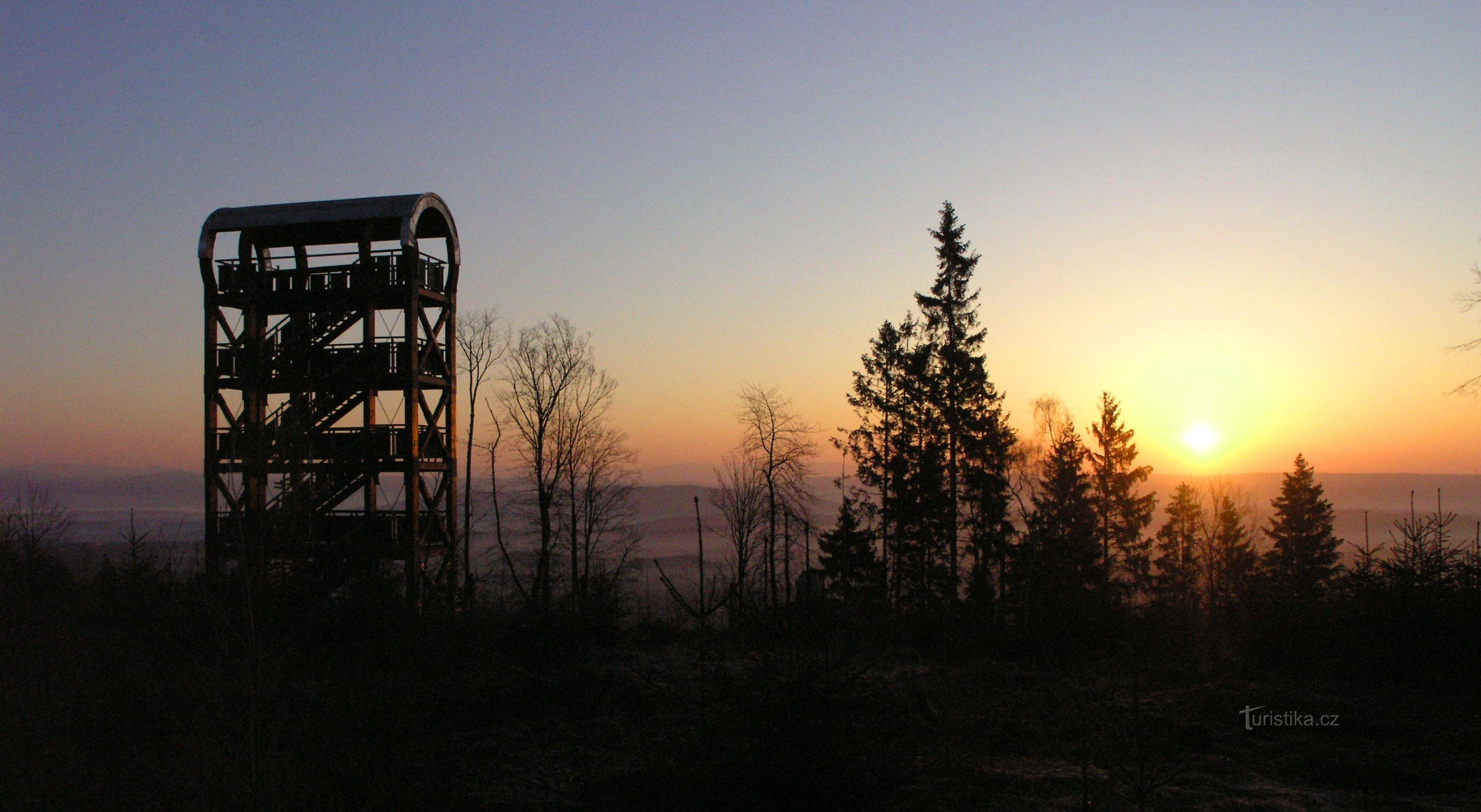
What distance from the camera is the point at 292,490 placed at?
21.3 m

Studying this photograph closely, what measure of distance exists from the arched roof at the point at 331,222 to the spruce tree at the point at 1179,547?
140 feet

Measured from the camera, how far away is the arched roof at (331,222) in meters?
29.0

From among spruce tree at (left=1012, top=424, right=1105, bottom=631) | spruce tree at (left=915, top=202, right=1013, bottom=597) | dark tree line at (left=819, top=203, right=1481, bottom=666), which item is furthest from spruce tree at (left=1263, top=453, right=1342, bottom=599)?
spruce tree at (left=915, top=202, right=1013, bottom=597)

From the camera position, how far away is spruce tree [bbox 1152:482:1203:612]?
176 ft

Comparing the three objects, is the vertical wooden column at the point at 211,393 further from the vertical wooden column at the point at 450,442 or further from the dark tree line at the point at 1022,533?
the dark tree line at the point at 1022,533

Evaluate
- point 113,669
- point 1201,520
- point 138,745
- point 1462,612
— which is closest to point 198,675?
point 138,745

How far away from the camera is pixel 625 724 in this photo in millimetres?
16328

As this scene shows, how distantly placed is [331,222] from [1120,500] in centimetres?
4519

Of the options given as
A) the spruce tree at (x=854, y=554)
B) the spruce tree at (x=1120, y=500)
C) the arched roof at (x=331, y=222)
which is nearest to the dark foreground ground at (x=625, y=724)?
the arched roof at (x=331, y=222)

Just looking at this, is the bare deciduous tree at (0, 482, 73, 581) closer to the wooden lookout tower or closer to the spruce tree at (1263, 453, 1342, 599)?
the wooden lookout tower

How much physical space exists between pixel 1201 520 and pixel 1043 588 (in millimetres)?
45338

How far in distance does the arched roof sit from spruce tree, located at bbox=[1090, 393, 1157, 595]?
40149 millimetres

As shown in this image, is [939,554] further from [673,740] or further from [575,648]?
[673,740]

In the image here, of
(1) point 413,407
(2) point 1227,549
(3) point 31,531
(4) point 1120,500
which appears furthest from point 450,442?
(2) point 1227,549
